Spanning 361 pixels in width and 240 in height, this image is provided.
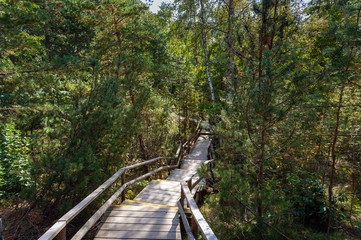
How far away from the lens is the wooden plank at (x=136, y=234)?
339cm

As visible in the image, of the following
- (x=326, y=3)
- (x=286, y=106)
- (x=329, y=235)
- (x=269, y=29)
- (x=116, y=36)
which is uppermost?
(x=116, y=36)

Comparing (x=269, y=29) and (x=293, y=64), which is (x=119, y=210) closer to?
(x=293, y=64)

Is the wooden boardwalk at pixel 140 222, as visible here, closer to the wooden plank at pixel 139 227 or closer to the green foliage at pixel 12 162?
the wooden plank at pixel 139 227

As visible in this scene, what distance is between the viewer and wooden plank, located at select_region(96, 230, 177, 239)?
339 cm

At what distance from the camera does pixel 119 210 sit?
4.30 metres

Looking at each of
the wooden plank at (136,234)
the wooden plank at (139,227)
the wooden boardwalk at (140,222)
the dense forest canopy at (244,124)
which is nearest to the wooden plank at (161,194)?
the wooden boardwalk at (140,222)

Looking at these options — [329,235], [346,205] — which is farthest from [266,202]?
[346,205]

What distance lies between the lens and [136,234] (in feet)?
11.4

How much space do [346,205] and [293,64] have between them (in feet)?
18.3

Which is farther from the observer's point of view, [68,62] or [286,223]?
[68,62]

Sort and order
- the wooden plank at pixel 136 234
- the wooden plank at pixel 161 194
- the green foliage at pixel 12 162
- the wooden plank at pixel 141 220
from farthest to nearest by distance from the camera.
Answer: the wooden plank at pixel 161 194 < the green foliage at pixel 12 162 < the wooden plank at pixel 141 220 < the wooden plank at pixel 136 234

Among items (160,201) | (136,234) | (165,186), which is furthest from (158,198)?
(136,234)

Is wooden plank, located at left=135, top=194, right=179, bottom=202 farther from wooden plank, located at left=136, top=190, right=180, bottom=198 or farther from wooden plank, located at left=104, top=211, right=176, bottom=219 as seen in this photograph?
wooden plank, located at left=104, top=211, right=176, bottom=219

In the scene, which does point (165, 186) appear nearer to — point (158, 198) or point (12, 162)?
point (158, 198)
